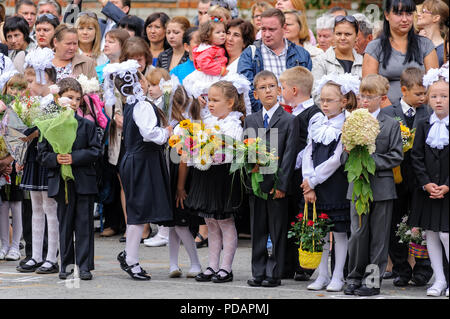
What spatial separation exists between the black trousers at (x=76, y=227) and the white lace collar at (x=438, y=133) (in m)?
3.17

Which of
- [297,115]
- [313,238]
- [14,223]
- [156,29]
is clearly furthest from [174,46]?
[313,238]

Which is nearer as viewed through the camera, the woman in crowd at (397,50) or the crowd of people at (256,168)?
the crowd of people at (256,168)

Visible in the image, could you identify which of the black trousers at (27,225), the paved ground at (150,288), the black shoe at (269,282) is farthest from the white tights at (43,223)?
the black shoe at (269,282)

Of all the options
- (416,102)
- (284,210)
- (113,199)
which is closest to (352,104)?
(416,102)

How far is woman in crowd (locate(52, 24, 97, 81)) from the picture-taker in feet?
34.2

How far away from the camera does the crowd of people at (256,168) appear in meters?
7.94

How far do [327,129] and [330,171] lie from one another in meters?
0.38

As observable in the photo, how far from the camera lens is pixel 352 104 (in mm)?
8383

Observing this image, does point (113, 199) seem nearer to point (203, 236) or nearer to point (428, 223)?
point (203, 236)

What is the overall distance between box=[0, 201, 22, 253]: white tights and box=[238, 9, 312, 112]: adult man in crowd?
114 inches

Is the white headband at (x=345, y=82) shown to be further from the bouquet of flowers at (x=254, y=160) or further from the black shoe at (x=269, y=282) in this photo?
the black shoe at (x=269, y=282)

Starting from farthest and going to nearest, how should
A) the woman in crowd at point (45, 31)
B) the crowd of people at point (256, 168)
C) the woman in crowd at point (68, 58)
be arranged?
the woman in crowd at point (45, 31), the woman in crowd at point (68, 58), the crowd of people at point (256, 168)

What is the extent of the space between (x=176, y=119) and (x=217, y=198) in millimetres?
1092

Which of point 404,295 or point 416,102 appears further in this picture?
point 416,102
